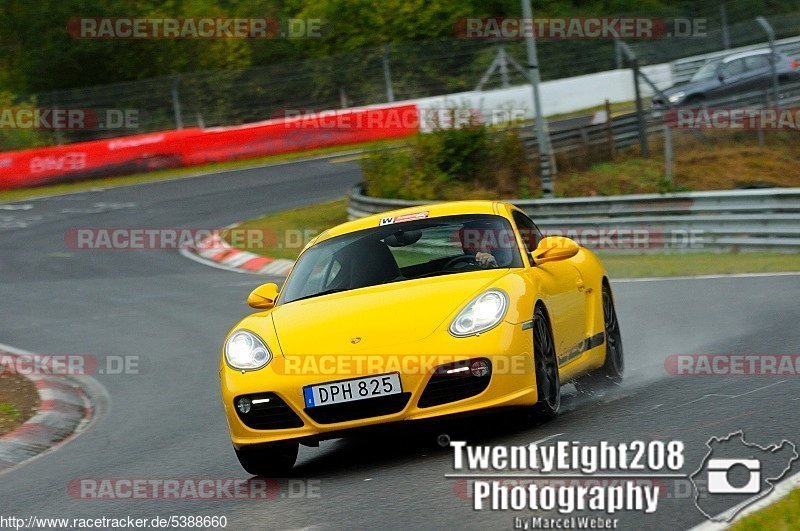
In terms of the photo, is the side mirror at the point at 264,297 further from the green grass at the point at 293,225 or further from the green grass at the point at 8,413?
the green grass at the point at 293,225

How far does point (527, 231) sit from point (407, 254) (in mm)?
1090

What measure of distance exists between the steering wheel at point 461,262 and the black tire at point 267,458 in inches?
57.2

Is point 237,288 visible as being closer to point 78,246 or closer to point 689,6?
point 78,246

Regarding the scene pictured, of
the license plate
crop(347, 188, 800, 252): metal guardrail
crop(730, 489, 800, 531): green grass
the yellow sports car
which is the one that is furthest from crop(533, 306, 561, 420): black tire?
crop(347, 188, 800, 252): metal guardrail

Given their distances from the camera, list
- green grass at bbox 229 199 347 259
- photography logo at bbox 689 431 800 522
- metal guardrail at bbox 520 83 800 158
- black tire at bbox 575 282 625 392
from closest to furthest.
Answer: photography logo at bbox 689 431 800 522 → black tire at bbox 575 282 625 392 → green grass at bbox 229 199 347 259 → metal guardrail at bbox 520 83 800 158

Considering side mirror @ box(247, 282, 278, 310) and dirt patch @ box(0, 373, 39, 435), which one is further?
dirt patch @ box(0, 373, 39, 435)

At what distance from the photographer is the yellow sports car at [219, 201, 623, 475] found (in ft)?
22.2

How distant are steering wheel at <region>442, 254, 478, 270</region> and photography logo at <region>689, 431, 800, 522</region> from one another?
1.97 m

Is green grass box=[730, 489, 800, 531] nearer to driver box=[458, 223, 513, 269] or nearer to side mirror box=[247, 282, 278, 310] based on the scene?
driver box=[458, 223, 513, 269]

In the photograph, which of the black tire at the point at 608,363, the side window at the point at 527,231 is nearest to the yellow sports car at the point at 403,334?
the side window at the point at 527,231

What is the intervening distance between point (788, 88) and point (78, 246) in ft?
52.5

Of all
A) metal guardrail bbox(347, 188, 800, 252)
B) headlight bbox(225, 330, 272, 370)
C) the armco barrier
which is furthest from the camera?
the armco barrier


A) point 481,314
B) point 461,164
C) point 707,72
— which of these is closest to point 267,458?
point 481,314

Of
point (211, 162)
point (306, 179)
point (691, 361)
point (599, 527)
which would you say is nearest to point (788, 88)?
point (306, 179)
